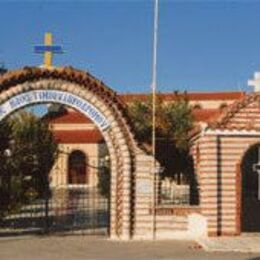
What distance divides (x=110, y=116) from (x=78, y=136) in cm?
4406

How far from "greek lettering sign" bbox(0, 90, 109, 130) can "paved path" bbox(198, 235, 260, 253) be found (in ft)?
14.3

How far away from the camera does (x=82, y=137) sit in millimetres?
66188

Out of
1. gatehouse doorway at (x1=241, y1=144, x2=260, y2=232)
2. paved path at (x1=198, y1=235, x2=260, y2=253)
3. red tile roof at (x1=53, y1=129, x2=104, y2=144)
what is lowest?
paved path at (x1=198, y1=235, x2=260, y2=253)

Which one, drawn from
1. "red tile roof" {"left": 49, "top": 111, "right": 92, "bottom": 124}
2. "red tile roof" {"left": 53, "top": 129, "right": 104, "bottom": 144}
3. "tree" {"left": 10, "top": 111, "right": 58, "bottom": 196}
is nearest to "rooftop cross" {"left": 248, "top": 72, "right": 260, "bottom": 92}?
"tree" {"left": 10, "top": 111, "right": 58, "bottom": 196}

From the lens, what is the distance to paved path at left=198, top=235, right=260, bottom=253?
66.6ft

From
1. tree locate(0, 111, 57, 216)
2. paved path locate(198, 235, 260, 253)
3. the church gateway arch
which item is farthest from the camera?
tree locate(0, 111, 57, 216)

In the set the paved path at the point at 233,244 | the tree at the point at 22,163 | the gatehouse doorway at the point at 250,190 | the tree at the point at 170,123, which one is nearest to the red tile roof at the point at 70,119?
the tree at the point at 170,123

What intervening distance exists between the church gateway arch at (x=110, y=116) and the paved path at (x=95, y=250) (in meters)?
0.95

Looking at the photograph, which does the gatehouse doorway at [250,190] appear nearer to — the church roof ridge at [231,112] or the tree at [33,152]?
the church roof ridge at [231,112]

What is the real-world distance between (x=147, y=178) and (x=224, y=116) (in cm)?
270

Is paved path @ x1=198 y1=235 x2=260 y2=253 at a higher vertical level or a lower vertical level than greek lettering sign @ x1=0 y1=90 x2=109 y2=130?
lower

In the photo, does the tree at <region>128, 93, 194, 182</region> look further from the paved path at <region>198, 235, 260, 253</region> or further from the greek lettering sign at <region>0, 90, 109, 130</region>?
the paved path at <region>198, 235, 260, 253</region>

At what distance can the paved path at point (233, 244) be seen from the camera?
20.3 meters

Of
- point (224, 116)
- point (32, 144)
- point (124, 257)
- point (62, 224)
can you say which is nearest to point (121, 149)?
point (224, 116)
